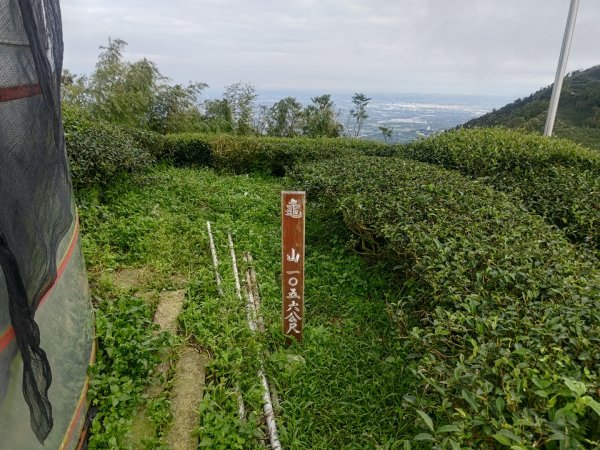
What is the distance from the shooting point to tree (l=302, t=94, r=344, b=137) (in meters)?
18.5

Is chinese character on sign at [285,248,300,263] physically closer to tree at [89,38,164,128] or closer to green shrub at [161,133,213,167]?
green shrub at [161,133,213,167]

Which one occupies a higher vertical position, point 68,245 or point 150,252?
point 68,245

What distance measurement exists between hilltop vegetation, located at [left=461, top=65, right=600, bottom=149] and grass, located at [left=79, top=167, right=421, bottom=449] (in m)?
15.2

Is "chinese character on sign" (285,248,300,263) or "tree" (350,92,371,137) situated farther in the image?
"tree" (350,92,371,137)

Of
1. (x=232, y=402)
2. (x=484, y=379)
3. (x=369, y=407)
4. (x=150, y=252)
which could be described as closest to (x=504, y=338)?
(x=484, y=379)

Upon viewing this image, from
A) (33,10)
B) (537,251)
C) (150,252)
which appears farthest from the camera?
(150,252)

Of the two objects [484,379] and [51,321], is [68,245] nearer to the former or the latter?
[51,321]

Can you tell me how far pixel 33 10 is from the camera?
1.40 meters

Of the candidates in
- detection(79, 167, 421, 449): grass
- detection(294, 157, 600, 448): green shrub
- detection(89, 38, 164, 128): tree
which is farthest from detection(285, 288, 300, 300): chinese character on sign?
detection(89, 38, 164, 128): tree

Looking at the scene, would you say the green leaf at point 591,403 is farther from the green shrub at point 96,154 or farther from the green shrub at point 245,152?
the green shrub at point 245,152

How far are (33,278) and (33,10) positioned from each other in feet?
3.06

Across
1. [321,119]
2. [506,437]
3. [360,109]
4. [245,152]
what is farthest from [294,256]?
[360,109]

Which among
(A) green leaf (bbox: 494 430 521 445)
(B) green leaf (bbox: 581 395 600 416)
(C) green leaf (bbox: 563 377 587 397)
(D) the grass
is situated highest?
(C) green leaf (bbox: 563 377 587 397)

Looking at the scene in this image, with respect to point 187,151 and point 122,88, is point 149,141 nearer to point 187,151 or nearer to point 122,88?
point 187,151
